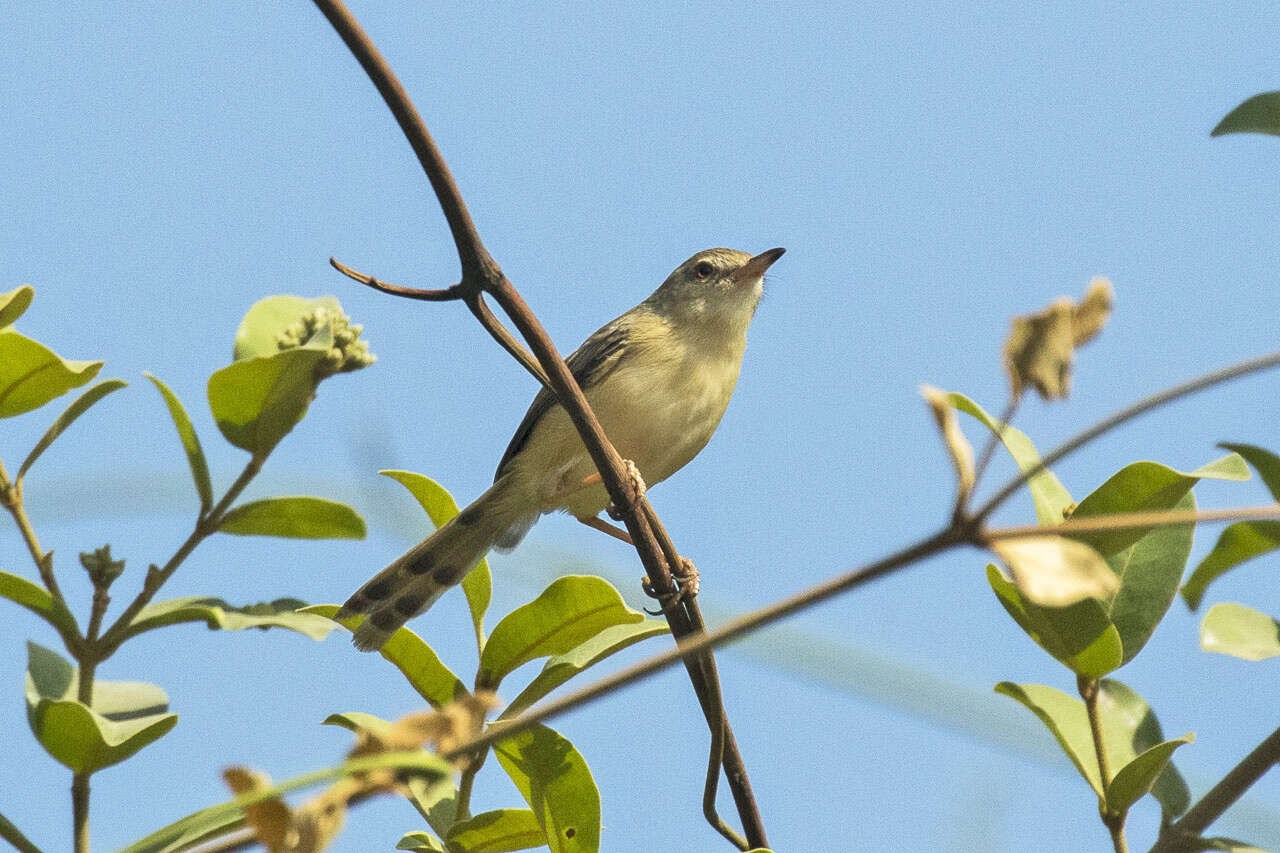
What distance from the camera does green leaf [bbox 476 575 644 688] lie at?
2061 mm

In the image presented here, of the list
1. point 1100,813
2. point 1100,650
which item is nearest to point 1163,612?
point 1100,650

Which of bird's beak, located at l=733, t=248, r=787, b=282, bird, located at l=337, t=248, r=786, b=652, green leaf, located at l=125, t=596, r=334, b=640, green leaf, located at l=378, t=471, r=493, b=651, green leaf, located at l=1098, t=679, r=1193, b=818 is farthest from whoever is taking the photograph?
bird's beak, located at l=733, t=248, r=787, b=282

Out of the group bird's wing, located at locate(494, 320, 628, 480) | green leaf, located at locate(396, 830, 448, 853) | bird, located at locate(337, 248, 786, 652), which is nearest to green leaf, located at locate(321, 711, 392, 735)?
green leaf, located at locate(396, 830, 448, 853)

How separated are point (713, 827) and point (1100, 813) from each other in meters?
0.55

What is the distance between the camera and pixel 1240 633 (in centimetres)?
Answer: 168

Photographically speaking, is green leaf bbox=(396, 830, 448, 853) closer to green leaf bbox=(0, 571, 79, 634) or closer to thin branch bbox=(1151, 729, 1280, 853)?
green leaf bbox=(0, 571, 79, 634)

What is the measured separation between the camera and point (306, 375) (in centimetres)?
174

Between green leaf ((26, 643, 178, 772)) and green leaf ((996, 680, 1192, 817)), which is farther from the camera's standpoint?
green leaf ((996, 680, 1192, 817))

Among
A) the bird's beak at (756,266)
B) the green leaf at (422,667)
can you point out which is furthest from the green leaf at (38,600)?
the bird's beak at (756,266)

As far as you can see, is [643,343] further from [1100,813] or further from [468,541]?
[1100,813]

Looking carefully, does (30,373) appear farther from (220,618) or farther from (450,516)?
(450,516)

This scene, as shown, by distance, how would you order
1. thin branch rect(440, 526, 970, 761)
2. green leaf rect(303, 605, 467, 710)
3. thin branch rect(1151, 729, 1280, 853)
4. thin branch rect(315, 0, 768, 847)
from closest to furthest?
thin branch rect(440, 526, 970, 761) → thin branch rect(315, 0, 768, 847) → thin branch rect(1151, 729, 1280, 853) → green leaf rect(303, 605, 467, 710)

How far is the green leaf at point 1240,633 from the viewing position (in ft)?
5.37

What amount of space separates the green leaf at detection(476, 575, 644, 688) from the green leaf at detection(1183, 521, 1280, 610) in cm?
85
